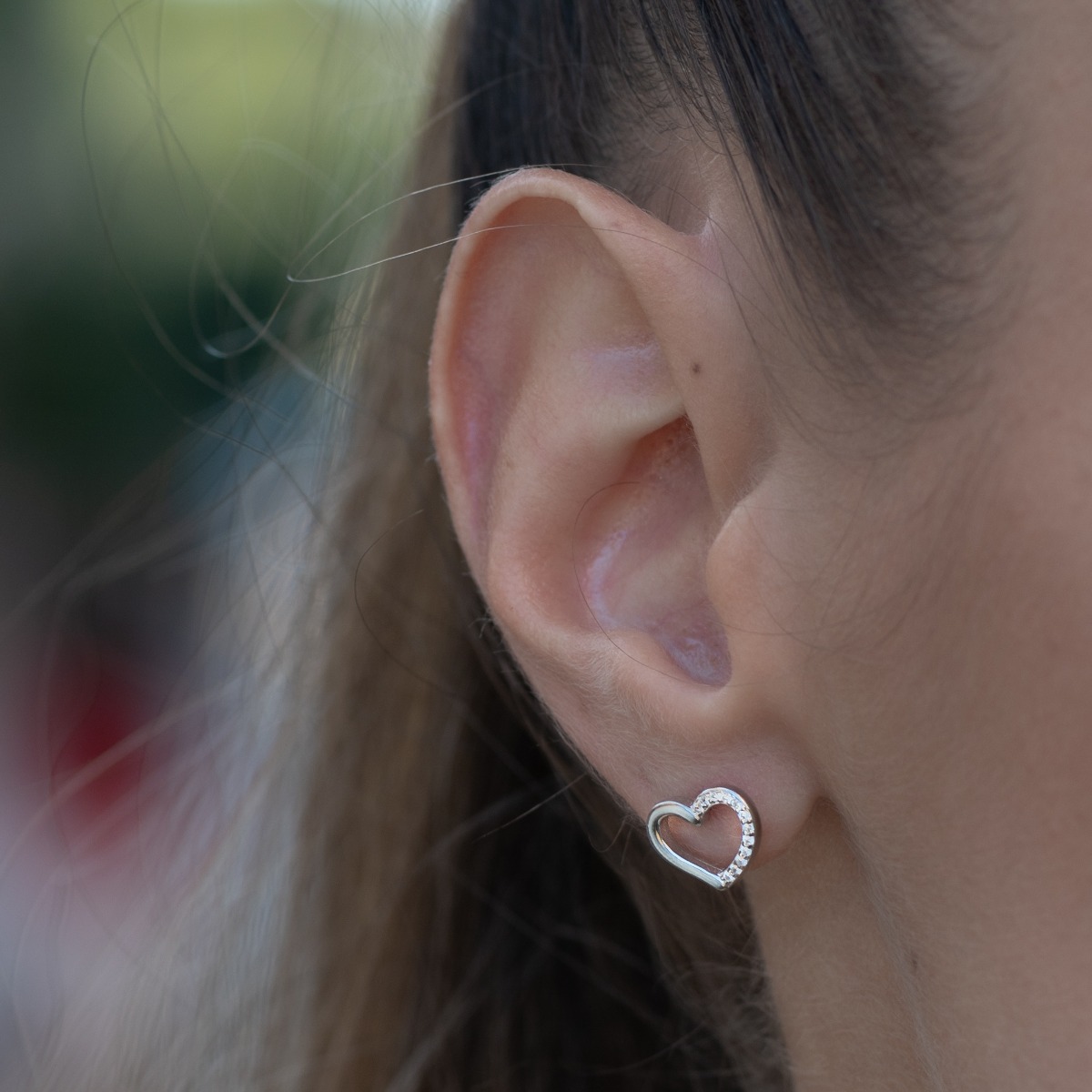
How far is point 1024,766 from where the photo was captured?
2.03ft

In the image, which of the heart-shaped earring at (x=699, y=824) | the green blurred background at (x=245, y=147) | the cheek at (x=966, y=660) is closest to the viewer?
the cheek at (x=966, y=660)

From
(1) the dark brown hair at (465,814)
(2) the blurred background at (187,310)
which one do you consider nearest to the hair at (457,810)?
(1) the dark brown hair at (465,814)

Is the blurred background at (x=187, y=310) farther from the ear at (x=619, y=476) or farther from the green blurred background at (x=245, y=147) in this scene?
the ear at (x=619, y=476)

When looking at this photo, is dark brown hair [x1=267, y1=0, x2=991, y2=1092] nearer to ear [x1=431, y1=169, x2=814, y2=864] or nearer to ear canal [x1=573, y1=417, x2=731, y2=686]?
ear [x1=431, y1=169, x2=814, y2=864]

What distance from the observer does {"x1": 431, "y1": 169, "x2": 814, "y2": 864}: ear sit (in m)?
0.74

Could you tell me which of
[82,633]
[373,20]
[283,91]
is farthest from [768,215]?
[82,633]

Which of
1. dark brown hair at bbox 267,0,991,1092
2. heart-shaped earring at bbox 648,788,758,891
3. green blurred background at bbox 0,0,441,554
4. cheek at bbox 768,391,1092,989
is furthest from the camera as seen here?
green blurred background at bbox 0,0,441,554

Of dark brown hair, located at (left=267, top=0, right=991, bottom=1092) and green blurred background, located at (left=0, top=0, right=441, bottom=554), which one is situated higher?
green blurred background, located at (left=0, top=0, right=441, bottom=554)

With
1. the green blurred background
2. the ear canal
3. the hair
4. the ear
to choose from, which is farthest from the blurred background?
the ear canal

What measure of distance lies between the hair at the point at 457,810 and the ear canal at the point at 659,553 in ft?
0.62

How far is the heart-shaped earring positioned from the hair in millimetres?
168

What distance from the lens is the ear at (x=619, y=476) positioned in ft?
2.43

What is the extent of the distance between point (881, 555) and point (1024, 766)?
134 mm

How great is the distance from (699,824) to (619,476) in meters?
0.24
